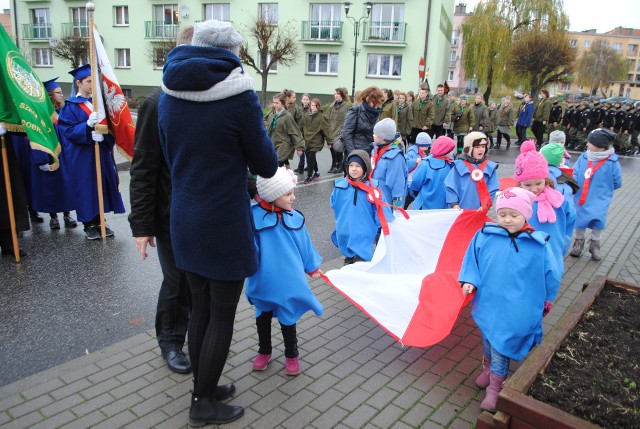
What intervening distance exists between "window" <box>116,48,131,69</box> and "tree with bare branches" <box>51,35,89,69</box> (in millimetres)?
4846

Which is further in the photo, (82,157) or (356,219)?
(82,157)

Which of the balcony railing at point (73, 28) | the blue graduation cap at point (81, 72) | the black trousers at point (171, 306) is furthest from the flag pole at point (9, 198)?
the balcony railing at point (73, 28)

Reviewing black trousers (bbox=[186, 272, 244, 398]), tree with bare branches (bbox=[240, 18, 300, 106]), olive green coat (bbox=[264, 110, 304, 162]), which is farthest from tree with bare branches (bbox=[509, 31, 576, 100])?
black trousers (bbox=[186, 272, 244, 398])

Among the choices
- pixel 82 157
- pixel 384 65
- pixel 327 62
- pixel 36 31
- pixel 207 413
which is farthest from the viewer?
pixel 36 31

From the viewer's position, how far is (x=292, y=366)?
3.74 meters

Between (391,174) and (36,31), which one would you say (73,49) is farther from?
(391,174)

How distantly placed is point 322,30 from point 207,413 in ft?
118

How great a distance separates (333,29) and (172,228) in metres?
35.4

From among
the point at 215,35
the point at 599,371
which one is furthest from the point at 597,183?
the point at 215,35

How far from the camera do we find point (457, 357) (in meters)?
4.19

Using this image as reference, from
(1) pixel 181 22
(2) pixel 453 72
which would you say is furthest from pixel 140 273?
(2) pixel 453 72

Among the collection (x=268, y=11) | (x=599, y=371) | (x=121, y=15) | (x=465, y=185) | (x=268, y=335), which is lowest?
(x=268, y=335)

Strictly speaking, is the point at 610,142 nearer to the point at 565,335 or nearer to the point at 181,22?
the point at 565,335

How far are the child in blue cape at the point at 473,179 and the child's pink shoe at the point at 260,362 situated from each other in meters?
3.07
